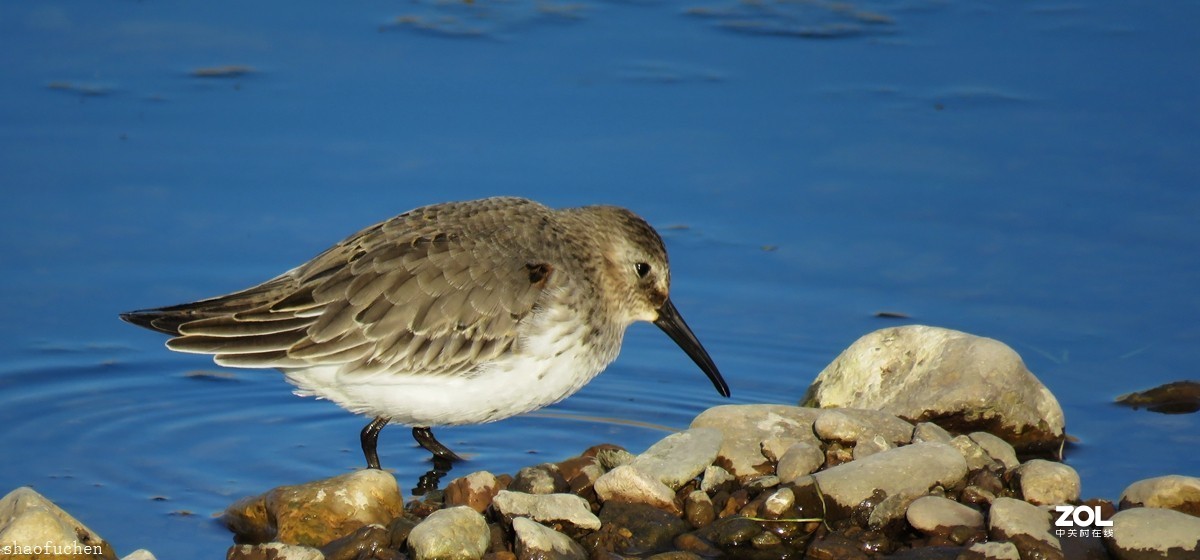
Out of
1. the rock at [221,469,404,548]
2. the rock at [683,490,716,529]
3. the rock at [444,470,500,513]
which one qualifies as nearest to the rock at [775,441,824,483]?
the rock at [683,490,716,529]

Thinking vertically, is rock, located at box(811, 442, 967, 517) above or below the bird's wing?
below

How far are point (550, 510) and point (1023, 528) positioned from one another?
6.56 ft

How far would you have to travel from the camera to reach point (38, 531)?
6578mm

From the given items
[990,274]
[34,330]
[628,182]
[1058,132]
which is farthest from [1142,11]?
[34,330]

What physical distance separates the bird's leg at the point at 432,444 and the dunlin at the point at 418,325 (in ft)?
1.89

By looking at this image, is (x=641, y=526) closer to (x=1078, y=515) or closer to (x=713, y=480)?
(x=713, y=480)

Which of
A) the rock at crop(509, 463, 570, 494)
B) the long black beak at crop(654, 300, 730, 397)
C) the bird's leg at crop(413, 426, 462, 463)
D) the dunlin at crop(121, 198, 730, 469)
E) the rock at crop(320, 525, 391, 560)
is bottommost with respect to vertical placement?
the bird's leg at crop(413, 426, 462, 463)

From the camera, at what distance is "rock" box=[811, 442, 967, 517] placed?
7.21 metres

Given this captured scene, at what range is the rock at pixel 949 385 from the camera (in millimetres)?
8375

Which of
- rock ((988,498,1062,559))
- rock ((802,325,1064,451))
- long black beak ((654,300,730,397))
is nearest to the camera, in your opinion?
rock ((988,498,1062,559))

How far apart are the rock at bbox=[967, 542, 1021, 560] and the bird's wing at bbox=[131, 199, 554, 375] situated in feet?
7.80

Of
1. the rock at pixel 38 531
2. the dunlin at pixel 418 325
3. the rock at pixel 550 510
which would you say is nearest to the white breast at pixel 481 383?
the dunlin at pixel 418 325

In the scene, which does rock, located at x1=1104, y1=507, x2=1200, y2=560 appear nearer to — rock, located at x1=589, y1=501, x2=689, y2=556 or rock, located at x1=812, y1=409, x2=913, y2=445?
rock, located at x1=812, y1=409, x2=913, y2=445

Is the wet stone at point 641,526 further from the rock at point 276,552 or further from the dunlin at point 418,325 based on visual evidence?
the rock at point 276,552
